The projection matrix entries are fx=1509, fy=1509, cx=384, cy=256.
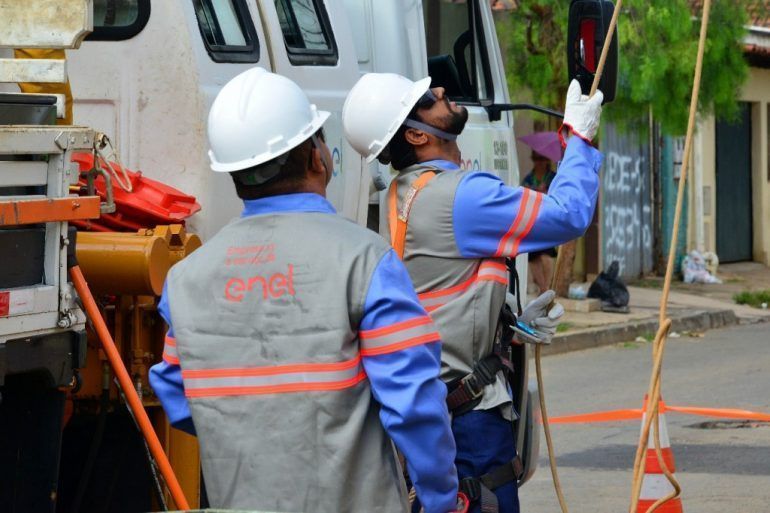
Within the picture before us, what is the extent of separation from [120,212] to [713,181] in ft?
63.0

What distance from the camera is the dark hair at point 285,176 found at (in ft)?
10.4

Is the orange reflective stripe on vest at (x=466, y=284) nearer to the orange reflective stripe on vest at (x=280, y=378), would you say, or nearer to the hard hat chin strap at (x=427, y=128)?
the hard hat chin strap at (x=427, y=128)

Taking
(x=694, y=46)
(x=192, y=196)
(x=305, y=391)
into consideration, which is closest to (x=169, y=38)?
(x=192, y=196)

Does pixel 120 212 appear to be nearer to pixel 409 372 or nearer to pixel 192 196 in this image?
pixel 192 196

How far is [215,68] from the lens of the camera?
5035 mm

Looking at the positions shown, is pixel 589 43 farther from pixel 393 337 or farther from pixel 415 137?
pixel 393 337

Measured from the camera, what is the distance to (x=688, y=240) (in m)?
22.0

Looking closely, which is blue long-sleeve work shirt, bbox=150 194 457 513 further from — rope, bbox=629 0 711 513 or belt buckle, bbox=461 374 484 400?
rope, bbox=629 0 711 513

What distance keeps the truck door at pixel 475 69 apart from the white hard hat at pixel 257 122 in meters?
3.15

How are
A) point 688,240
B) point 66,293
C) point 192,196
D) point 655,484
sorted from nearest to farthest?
1. point 66,293
2. point 192,196
3. point 655,484
4. point 688,240

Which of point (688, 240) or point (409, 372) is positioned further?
point (688, 240)

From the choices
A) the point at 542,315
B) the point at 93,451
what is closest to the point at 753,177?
the point at 542,315

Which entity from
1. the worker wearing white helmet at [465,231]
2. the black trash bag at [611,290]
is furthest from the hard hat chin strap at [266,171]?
the black trash bag at [611,290]

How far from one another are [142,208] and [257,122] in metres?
1.46
